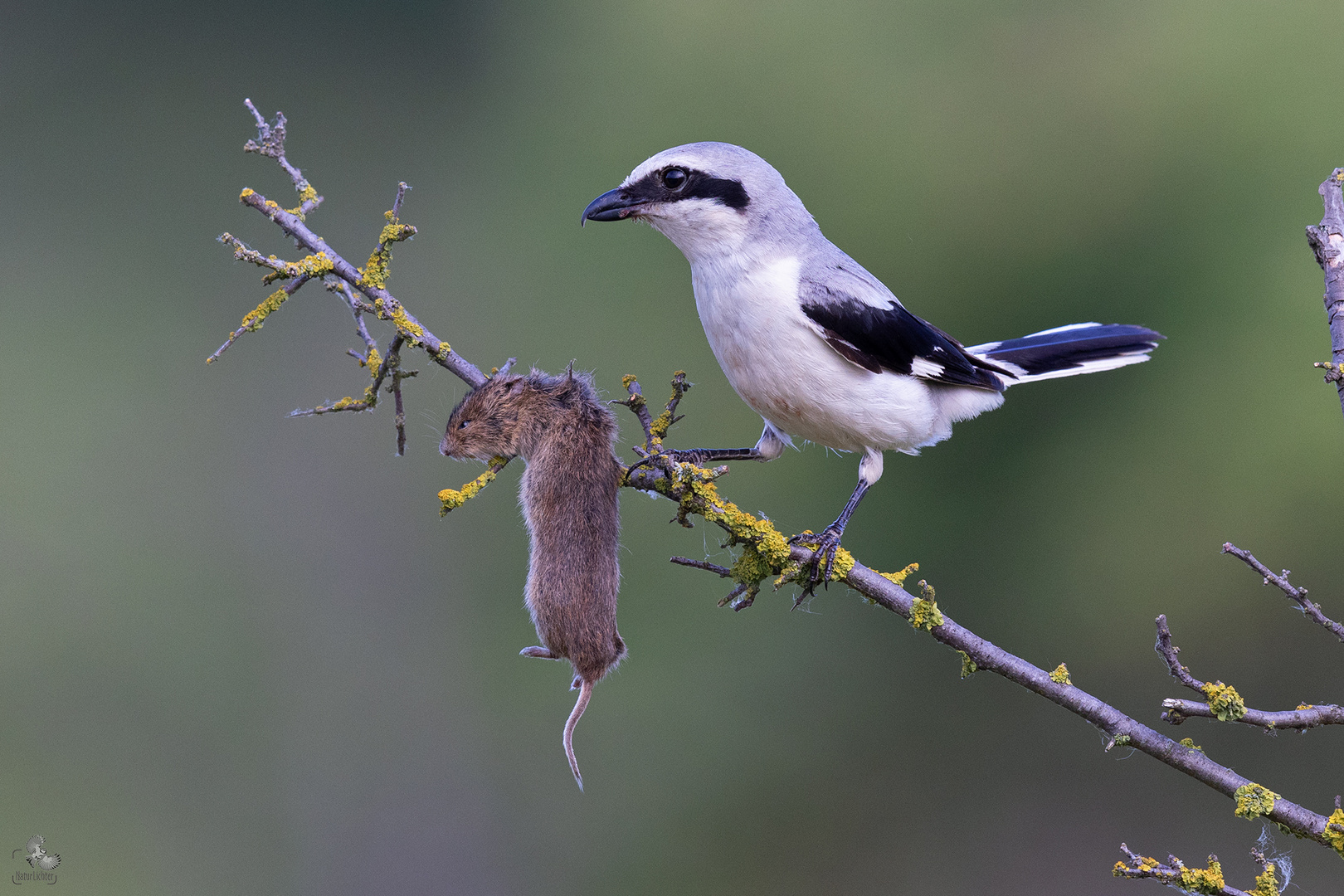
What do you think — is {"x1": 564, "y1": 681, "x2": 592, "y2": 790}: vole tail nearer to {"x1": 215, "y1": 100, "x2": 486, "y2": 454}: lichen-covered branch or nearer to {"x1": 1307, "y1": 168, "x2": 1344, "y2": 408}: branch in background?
{"x1": 215, "y1": 100, "x2": 486, "y2": 454}: lichen-covered branch

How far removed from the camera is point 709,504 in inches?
77.0

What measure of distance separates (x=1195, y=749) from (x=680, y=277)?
502 centimetres

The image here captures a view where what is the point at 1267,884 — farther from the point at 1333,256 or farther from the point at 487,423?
the point at 487,423

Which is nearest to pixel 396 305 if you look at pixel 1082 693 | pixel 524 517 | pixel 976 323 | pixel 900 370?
A: pixel 524 517

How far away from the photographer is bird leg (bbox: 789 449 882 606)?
2018 mm

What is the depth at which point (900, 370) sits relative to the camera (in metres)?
2.58

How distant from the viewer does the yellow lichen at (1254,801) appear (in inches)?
64.4

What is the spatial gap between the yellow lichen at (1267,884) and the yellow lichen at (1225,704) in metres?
0.24

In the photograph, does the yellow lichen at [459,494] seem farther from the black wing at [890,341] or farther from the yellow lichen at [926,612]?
the black wing at [890,341]

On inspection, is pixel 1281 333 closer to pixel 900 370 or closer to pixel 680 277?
pixel 680 277

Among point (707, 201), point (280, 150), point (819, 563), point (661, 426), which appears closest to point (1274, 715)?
point (819, 563)

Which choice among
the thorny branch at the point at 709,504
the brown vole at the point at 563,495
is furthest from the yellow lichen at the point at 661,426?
the brown vole at the point at 563,495

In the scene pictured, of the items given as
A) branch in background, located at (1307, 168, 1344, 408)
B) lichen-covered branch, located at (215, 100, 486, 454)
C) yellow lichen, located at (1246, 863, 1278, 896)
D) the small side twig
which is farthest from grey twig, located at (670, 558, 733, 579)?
branch in background, located at (1307, 168, 1344, 408)

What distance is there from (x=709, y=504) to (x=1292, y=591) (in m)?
0.95
